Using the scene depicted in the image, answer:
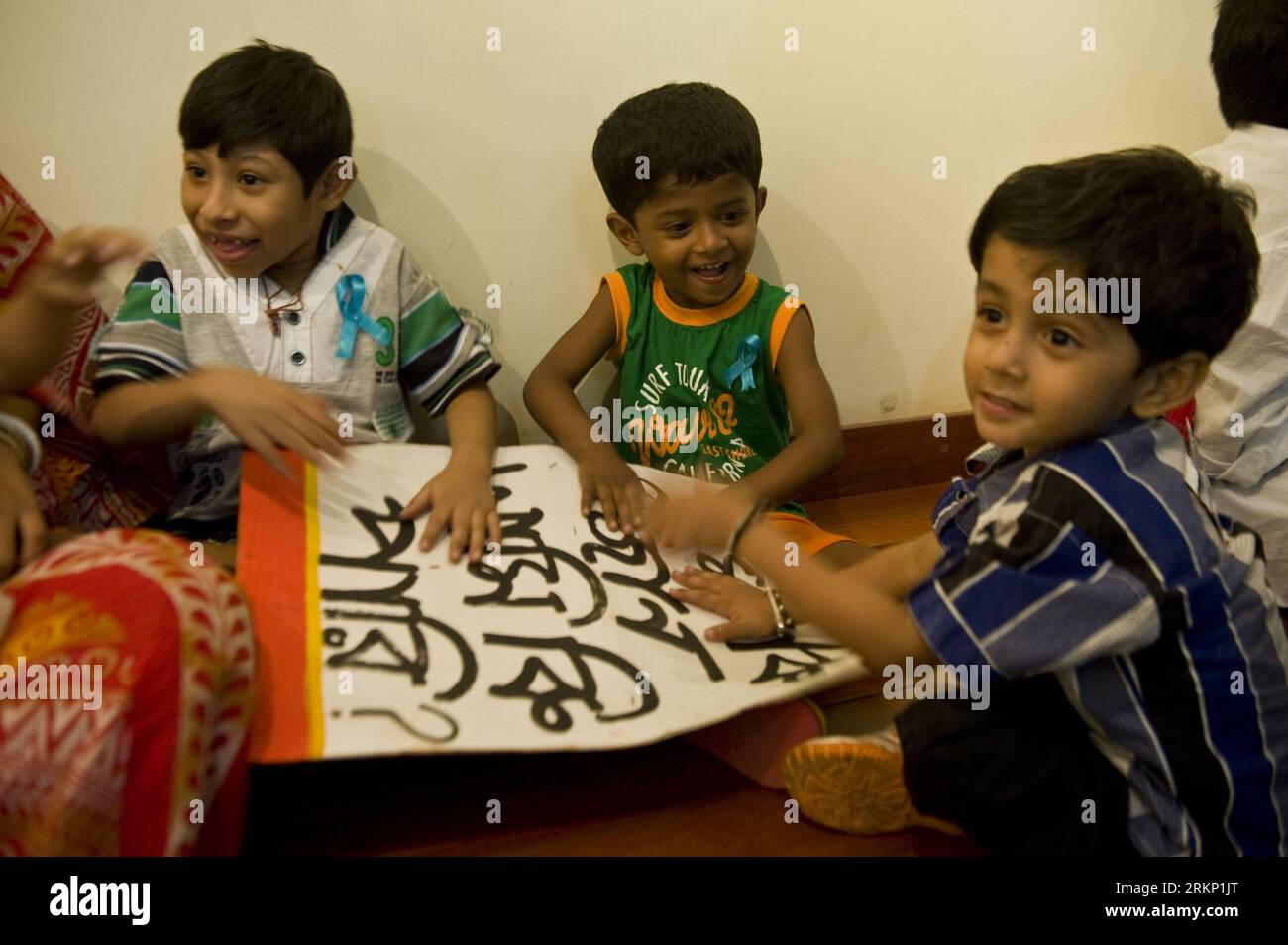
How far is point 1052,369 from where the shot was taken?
0.92 m

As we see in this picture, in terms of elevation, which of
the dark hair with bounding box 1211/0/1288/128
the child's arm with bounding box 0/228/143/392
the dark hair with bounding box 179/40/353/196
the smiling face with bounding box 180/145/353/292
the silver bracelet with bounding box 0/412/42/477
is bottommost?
the silver bracelet with bounding box 0/412/42/477

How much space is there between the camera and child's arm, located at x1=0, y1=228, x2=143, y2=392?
894 millimetres

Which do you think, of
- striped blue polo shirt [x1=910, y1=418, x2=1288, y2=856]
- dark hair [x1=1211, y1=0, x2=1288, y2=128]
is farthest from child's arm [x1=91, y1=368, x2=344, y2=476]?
dark hair [x1=1211, y1=0, x2=1288, y2=128]

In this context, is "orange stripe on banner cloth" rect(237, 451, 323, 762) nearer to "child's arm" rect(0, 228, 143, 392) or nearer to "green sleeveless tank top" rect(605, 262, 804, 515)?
"child's arm" rect(0, 228, 143, 392)

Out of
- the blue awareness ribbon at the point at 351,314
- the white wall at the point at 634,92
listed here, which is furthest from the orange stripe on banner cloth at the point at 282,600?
the white wall at the point at 634,92

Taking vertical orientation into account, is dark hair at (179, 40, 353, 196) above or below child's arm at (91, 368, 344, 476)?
above

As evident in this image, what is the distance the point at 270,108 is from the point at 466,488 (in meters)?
0.45

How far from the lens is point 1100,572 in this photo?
33.5 inches

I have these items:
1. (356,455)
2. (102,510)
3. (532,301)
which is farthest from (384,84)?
(102,510)

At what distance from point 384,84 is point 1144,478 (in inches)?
39.2

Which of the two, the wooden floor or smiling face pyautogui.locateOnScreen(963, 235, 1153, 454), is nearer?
smiling face pyautogui.locateOnScreen(963, 235, 1153, 454)

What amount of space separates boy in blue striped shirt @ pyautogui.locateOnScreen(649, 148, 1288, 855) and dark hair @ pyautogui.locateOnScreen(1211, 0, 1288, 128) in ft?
2.30

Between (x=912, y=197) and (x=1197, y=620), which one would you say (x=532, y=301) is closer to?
(x=912, y=197)

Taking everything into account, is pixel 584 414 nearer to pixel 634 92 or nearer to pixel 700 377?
pixel 700 377
